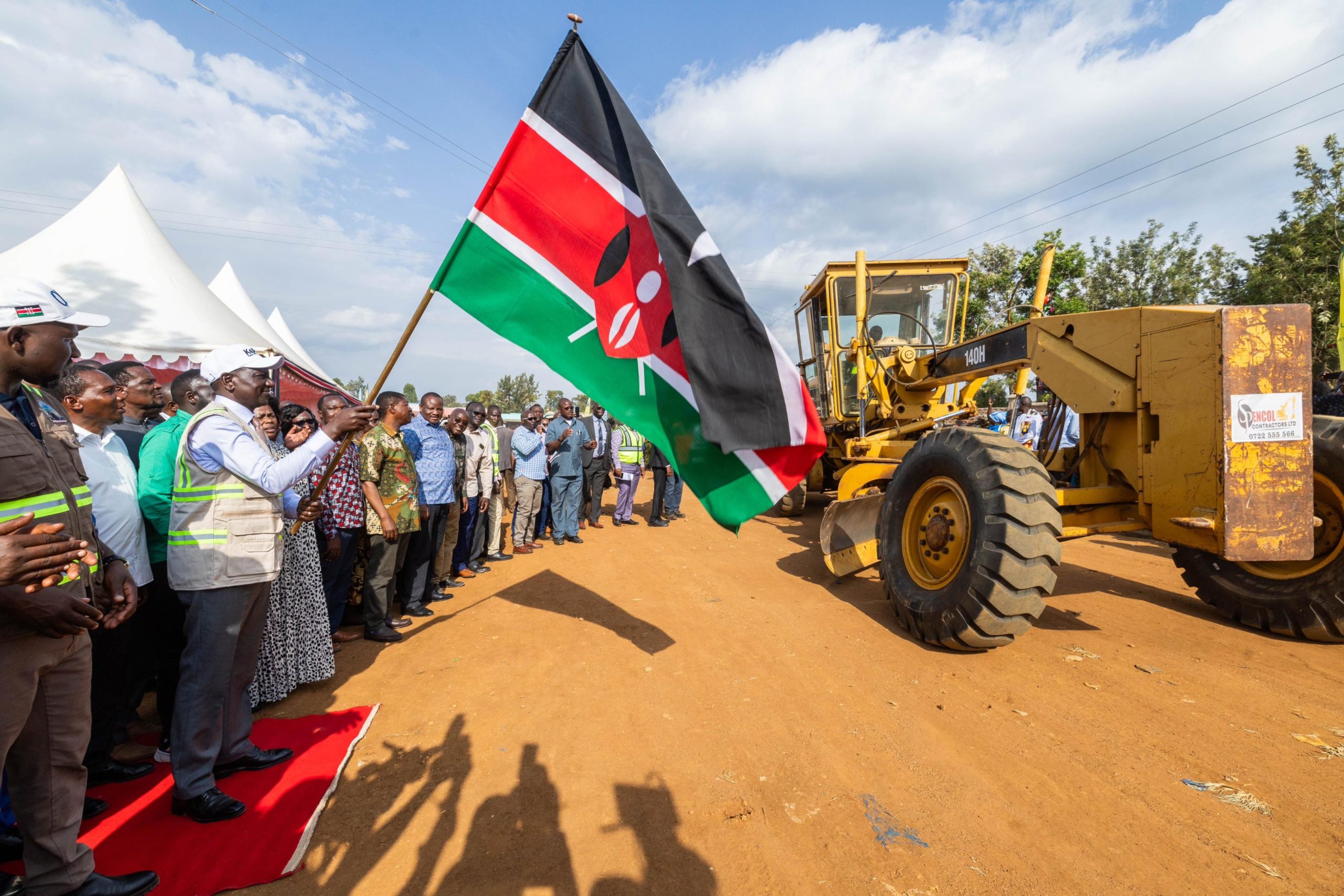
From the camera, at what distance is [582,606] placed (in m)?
5.36

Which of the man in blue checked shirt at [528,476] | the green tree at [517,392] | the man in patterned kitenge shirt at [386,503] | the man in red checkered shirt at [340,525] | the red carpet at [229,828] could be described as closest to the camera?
the red carpet at [229,828]

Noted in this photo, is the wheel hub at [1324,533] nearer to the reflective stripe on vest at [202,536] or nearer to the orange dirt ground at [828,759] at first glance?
the orange dirt ground at [828,759]

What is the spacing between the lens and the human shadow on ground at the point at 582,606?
177 inches

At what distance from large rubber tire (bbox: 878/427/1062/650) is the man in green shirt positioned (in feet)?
14.8

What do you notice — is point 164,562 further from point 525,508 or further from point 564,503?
point 564,503

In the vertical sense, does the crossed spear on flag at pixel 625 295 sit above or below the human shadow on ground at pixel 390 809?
above

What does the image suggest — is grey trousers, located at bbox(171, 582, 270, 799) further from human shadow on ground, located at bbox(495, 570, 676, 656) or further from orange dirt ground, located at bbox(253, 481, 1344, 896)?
human shadow on ground, located at bbox(495, 570, 676, 656)

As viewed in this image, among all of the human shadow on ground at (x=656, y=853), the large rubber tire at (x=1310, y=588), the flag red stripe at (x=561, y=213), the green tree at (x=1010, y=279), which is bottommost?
the human shadow on ground at (x=656, y=853)

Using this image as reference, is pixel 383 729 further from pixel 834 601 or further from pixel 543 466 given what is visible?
pixel 543 466

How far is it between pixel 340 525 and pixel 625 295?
9.06ft

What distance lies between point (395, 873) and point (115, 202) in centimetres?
1092

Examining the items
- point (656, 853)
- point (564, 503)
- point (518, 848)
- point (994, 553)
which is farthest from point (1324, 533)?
point (564, 503)

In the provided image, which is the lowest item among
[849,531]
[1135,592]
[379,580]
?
[1135,592]

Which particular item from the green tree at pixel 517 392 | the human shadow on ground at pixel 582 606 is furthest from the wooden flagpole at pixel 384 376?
the green tree at pixel 517 392
